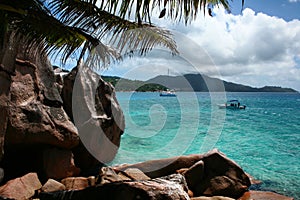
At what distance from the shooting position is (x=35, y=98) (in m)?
7.05

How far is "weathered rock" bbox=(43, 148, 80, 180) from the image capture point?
6.93 metres

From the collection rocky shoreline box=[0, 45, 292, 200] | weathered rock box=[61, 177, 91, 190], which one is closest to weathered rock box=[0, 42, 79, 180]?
rocky shoreline box=[0, 45, 292, 200]

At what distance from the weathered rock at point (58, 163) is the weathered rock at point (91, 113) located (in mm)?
988

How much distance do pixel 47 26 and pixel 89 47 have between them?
77 centimetres

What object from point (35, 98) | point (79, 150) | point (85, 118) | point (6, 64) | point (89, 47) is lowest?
point (79, 150)

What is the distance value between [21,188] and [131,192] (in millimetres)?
2907

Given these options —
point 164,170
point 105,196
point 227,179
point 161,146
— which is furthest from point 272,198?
point 161,146

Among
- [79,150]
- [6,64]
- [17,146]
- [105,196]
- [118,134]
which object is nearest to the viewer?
[105,196]

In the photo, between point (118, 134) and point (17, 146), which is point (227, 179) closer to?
point (118, 134)

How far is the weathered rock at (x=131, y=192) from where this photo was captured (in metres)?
4.04

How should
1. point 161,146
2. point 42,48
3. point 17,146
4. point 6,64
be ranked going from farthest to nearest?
point 161,146, point 17,146, point 6,64, point 42,48

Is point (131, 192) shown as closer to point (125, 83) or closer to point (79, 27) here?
point (79, 27)

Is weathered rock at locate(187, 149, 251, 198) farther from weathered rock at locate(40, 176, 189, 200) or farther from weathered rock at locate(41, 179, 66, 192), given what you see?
weathered rock at locate(41, 179, 66, 192)

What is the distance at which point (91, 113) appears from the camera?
8.89 metres
